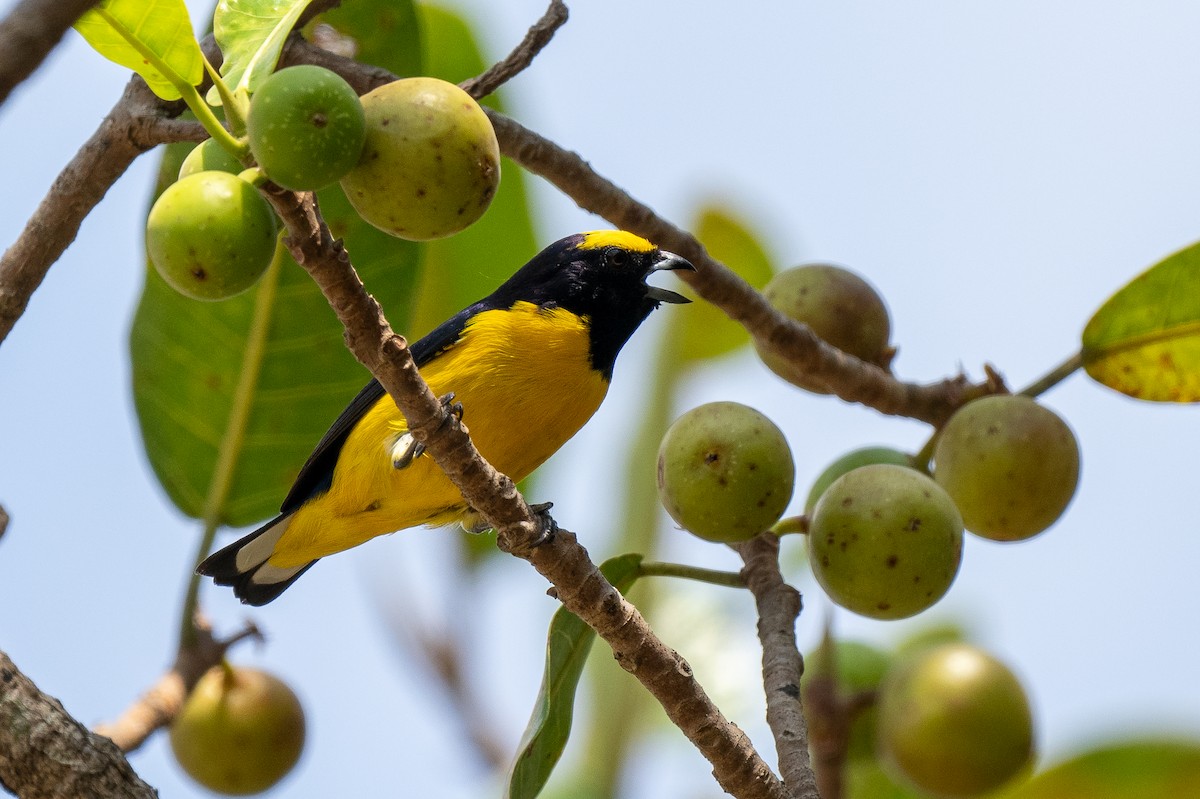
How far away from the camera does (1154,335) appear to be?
3188mm

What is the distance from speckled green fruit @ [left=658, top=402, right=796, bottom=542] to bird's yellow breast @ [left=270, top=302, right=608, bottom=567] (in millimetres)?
924

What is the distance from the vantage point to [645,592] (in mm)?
4172

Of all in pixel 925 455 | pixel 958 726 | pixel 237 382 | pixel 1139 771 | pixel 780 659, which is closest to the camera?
pixel 780 659

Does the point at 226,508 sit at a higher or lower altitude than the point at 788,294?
lower

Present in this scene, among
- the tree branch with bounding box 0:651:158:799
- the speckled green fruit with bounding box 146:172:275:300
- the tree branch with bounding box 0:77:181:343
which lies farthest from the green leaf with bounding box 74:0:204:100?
the tree branch with bounding box 0:651:158:799

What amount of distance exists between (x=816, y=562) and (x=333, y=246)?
1.34 metres

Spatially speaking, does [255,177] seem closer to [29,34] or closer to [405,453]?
[29,34]

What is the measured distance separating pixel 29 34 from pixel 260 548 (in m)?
2.91

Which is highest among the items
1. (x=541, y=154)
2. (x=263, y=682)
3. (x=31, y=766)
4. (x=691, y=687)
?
(x=541, y=154)

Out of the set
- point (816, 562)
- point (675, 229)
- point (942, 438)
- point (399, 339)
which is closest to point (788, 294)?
point (675, 229)

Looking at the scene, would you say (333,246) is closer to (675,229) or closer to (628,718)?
A: (675,229)

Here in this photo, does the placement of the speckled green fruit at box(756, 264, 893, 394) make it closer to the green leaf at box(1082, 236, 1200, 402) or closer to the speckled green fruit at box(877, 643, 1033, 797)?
the green leaf at box(1082, 236, 1200, 402)

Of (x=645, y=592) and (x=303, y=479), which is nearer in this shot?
(x=303, y=479)

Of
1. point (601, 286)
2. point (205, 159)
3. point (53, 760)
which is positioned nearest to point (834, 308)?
point (601, 286)
